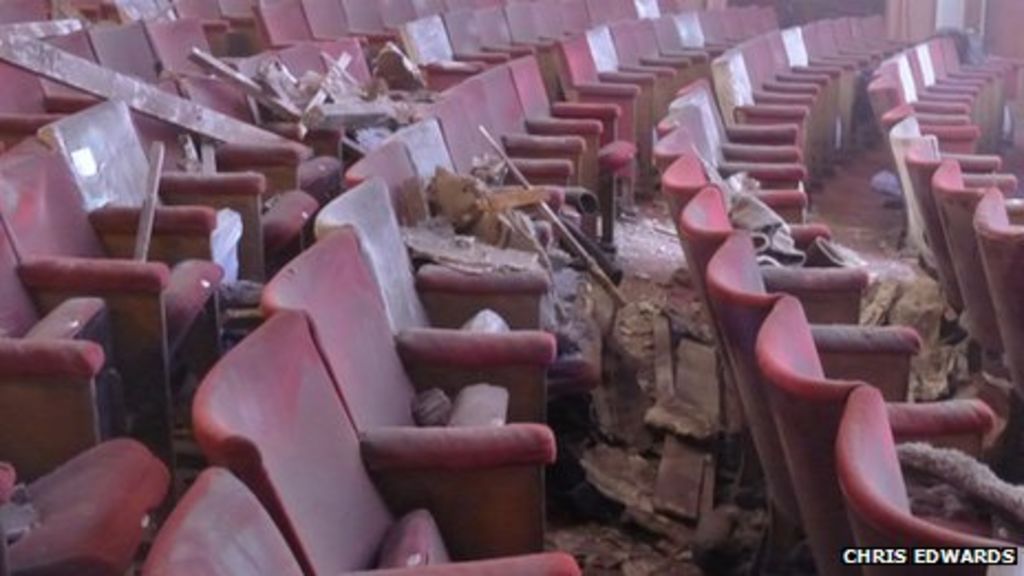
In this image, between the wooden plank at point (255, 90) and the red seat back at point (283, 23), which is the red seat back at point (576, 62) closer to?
the red seat back at point (283, 23)

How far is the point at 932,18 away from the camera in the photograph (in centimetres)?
457

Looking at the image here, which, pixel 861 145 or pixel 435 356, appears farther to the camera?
pixel 861 145

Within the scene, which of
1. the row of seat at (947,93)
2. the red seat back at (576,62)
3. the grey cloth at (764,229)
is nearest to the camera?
the grey cloth at (764,229)

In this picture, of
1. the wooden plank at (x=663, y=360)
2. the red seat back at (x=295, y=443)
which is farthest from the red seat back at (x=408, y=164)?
the red seat back at (x=295, y=443)

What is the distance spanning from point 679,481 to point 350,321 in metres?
0.53

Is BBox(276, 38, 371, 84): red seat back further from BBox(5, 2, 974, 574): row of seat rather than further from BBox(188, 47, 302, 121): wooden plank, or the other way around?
BBox(5, 2, 974, 574): row of seat

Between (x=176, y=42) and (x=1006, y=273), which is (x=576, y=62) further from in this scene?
(x=1006, y=273)

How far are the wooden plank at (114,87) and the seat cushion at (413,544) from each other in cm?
96

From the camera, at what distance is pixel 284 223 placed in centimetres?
161

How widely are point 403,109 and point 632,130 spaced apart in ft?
2.24

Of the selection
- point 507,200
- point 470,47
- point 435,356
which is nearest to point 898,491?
point 435,356

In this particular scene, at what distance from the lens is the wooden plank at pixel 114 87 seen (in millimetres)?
1709

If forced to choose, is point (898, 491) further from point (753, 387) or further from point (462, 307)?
point (462, 307)

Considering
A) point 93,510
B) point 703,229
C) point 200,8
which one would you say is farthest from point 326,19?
point 93,510
